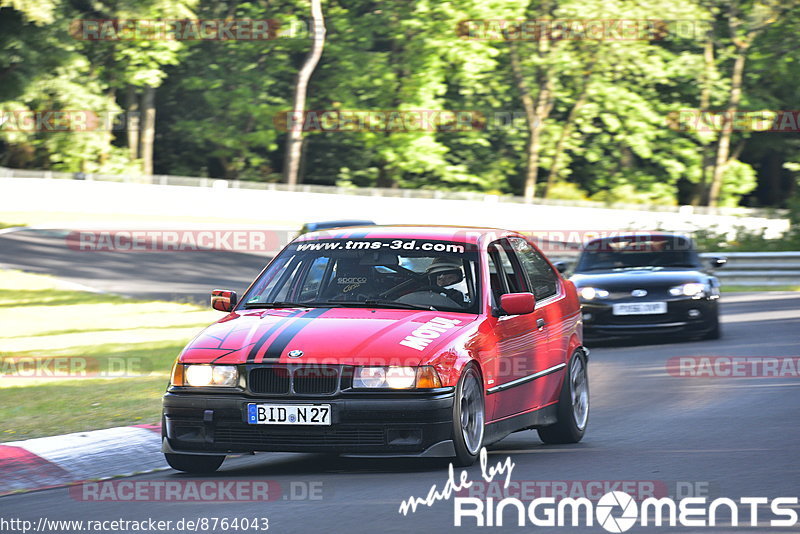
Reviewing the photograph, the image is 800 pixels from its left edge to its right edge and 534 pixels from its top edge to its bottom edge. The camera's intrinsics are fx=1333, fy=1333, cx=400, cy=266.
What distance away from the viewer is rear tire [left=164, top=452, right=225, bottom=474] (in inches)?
311

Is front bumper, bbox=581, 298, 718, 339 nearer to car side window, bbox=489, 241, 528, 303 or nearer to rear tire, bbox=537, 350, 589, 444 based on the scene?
rear tire, bbox=537, 350, 589, 444

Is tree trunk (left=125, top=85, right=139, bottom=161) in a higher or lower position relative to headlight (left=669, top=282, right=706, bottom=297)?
lower

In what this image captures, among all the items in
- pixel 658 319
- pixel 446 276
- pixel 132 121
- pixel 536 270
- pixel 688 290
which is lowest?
pixel 132 121

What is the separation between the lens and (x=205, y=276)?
28438 mm

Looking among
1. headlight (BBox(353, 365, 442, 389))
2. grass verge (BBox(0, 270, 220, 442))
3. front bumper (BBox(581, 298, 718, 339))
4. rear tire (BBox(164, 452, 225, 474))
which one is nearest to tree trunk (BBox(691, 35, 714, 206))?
grass verge (BBox(0, 270, 220, 442))

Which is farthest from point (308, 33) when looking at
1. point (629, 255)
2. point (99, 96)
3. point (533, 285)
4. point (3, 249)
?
point (533, 285)

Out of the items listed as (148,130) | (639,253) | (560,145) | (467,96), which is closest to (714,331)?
(639,253)

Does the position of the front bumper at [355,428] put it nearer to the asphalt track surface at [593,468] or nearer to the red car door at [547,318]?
the asphalt track surface at [593,468]

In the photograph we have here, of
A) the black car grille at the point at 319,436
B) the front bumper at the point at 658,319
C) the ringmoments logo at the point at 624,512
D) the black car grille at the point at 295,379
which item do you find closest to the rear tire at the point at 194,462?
the black car grille at the point at 319,436

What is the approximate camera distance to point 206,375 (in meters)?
7.58

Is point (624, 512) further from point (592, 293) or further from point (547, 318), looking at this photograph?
point (592, 293)

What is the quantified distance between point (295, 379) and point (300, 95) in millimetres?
45784

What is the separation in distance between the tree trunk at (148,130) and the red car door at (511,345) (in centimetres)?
4467

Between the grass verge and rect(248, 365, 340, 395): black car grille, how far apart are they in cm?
313
